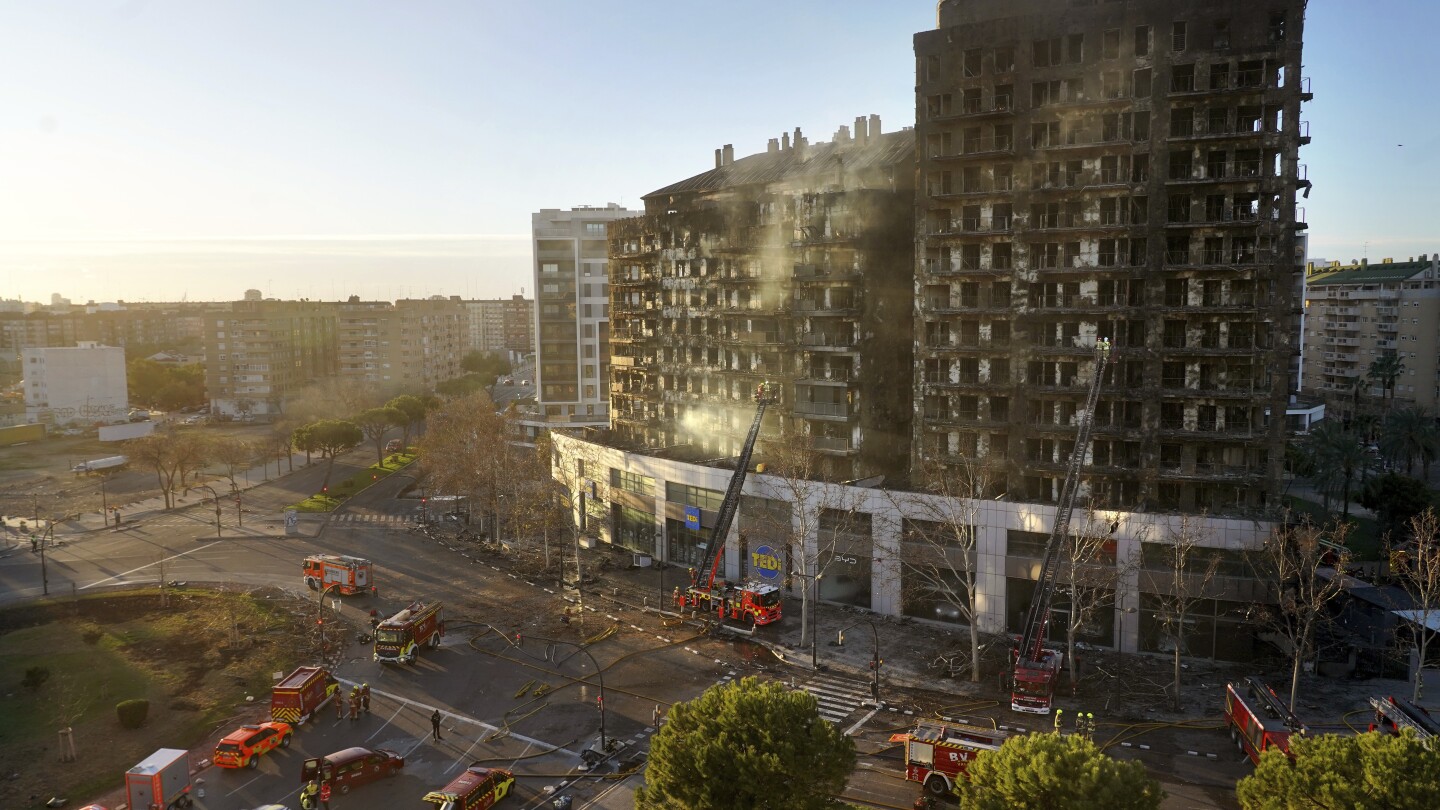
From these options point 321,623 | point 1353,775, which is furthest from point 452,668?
point 1353,775

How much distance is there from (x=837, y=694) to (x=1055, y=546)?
593 inches

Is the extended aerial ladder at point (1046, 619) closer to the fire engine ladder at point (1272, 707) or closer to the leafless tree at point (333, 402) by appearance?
the fire engine ladder at point (1272, 707)

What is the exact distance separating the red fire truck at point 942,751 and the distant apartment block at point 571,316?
9218 cm

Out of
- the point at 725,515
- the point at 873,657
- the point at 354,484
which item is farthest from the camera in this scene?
the point at 354,484

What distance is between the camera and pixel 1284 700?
45219mm

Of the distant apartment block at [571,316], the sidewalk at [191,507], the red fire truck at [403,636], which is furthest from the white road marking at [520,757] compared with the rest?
the distant apartment block at [571,316]

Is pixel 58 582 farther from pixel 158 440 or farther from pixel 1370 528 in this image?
pixel 1370 528

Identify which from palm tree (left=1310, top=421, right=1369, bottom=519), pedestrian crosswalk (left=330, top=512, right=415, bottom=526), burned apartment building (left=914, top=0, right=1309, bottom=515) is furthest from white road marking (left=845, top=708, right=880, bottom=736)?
pedestrian crosswalk (left=330, top=512, right=415, bottom=526)

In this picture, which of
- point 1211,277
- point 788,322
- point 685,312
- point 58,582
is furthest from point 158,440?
point 1211,277

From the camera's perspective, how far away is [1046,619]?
47.2m

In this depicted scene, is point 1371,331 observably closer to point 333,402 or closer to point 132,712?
point 333,402

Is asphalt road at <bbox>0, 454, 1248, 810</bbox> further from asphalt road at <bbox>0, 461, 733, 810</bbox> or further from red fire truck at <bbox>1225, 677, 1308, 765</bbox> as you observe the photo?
red fire truck at <bbox>1225, 677, 1308, 765</bbox>

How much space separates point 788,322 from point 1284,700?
39.9m

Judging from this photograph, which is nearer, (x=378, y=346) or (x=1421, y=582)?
(x=1421, y=582)
